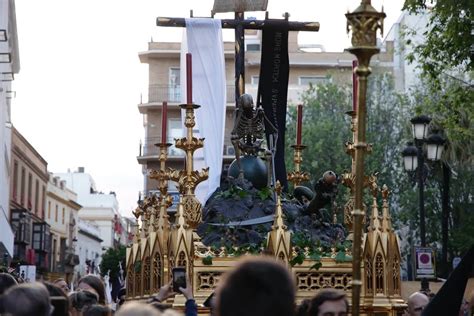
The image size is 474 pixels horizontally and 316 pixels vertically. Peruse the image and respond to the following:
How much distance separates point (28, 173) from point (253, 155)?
174 feet

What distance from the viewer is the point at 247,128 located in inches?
558

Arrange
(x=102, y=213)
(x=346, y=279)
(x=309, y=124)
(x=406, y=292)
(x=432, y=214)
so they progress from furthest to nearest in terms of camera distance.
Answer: (x=102, y=213), (x=309, y=124), (x=432, y=214), (x=406, y=292), (x=346, y=279)

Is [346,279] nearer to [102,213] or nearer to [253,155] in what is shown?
[253,155]

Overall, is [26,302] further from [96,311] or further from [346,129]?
[346,129]

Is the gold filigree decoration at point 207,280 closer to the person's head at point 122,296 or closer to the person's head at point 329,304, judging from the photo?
the person's head at point 122,296

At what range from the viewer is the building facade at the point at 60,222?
7706 centimetres

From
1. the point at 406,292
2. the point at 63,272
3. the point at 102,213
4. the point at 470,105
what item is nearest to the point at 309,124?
the point at 406,292

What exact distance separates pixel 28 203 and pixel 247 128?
175 ft

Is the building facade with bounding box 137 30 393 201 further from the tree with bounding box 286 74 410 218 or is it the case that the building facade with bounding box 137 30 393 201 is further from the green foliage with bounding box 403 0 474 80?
the green foliage with bounding box 403 0 474 80

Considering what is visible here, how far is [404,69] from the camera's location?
62438 mm

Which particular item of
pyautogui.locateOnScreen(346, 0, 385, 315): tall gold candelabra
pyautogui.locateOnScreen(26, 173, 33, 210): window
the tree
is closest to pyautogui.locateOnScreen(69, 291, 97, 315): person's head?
pyautogui.locateOnScreen(346, 0, 385, 315): tall gold candelabra

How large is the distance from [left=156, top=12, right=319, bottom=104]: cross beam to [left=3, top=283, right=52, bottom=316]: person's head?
352 inches

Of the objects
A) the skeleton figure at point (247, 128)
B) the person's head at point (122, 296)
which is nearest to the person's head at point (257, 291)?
the skeleton figure at point (247, 128)

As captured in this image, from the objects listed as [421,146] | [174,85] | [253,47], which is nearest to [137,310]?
[421,146]
